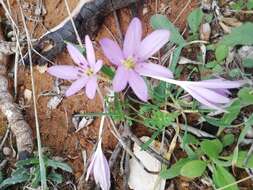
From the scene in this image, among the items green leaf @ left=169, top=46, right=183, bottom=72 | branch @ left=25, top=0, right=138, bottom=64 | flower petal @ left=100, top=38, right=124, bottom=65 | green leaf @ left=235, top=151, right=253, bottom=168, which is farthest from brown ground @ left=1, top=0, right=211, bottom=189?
flower petal @ left=100, top=38, right=124, bottom=65

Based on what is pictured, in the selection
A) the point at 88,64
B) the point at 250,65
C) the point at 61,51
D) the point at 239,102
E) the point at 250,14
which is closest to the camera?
the point at 88,64

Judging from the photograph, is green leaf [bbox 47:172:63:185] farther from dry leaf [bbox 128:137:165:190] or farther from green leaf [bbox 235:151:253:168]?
green leaf [bbox 235:151:253:168]

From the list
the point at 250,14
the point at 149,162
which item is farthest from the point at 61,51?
the point at 250,14

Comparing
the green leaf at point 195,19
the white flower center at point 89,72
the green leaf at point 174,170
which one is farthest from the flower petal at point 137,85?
the green leaf at point 195,19

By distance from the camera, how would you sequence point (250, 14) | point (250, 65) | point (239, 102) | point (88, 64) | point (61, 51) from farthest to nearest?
1. point (61, 51)
2. point (250, 14)
3. point (250, 65)
4. point (239, 102)
5. point (88, 64)

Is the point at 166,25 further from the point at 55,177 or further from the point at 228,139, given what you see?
the point at 55,177

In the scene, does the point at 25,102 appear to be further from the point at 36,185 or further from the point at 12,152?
the point at 36,185

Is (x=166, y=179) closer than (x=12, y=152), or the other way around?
(x=166, y=179)
